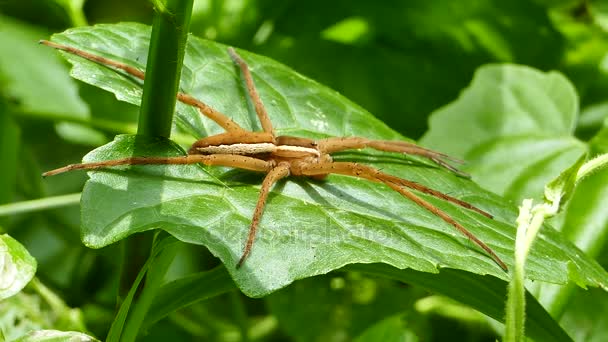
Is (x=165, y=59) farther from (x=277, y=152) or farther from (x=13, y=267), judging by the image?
(x=277, y=152)

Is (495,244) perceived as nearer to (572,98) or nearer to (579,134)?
(572,98)

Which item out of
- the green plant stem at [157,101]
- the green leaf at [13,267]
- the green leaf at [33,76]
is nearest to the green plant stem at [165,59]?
the green plant stem at [157,101]

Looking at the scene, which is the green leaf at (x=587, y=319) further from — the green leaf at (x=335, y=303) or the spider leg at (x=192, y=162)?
the spider leg at (x=192, y=162)

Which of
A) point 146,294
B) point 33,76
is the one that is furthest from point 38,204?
point 33,76

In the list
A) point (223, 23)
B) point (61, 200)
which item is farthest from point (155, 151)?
point (223, 23)

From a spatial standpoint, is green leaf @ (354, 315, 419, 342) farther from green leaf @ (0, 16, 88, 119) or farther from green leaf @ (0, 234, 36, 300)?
green leaf @ (0, 16, 88, 119)
